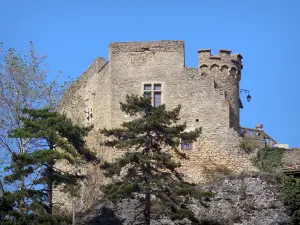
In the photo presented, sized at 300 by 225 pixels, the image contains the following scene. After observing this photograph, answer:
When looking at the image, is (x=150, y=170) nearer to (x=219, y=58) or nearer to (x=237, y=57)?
(x=219, y=58)

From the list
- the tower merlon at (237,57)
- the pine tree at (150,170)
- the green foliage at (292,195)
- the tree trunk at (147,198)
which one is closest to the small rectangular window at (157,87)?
the tower merlon at (237,57)

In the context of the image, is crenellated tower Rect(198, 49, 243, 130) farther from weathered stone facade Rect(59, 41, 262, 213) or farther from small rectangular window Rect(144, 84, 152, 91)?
small rectangular window Rect(144, 84, 152, 91)

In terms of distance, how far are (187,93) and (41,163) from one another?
10889 millimetres

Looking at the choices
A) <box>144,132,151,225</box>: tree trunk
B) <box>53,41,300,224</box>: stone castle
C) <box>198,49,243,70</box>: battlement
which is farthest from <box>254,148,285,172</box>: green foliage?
<box>144,132,151,225</box>: tree trunk

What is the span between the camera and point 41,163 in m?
35.4

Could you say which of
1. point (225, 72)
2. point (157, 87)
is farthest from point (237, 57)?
point (157, 87)

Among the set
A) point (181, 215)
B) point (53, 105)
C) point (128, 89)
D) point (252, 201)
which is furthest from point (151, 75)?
point (181, 215)

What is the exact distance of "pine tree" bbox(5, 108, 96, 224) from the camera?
34719 millimetres

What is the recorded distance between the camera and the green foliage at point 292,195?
3909 centimetres

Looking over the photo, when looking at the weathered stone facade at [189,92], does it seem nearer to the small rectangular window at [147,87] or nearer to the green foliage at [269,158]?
the small rectangular window at [147,87]

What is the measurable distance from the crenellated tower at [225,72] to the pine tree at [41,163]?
9.31 m

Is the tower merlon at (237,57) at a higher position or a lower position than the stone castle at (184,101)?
higher

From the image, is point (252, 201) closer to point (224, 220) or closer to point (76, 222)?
point (224, 220)

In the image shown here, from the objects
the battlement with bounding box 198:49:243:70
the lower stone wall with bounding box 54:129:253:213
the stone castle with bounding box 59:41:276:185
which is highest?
the battlement with bounding box 198:49:243:70
